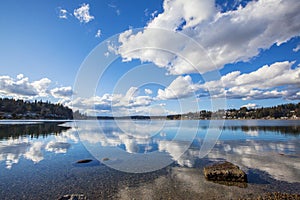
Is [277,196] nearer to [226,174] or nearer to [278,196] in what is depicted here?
[278,196]

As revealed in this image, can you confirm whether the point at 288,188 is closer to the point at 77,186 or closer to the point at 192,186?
the point at 192,186

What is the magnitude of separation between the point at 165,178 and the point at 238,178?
526 cm

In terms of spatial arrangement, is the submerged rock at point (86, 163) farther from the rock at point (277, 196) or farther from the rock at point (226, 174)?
the rock at point (277, 196)

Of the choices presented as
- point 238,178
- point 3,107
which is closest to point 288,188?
point 238,178

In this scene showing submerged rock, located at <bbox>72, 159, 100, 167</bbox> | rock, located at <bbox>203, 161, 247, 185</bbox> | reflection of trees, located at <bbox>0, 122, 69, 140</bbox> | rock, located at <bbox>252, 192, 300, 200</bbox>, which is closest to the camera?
rock, located at <bbox>252, 192, 300, 200</bbox>

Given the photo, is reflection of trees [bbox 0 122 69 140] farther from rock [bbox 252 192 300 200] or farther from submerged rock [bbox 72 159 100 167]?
rock [bbox 252 192 300 200]

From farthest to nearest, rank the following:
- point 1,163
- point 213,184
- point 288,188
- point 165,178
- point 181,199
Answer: point 1,163 → point 165,178 → point 213,184 → point 288,188 → point 181,199

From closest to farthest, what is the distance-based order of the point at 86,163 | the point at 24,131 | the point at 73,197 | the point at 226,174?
the point at 73,197, the point at 226,174, the point at 86,163, the point at 24,131

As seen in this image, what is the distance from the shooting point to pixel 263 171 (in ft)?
50.1

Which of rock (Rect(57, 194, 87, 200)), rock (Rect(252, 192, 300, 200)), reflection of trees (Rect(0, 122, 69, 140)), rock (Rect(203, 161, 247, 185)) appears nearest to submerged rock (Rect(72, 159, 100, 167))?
rock (Rect(57, 194, 87, 200))

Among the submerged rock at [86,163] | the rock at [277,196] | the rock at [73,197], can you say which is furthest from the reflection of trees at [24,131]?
the rock at [277,196]

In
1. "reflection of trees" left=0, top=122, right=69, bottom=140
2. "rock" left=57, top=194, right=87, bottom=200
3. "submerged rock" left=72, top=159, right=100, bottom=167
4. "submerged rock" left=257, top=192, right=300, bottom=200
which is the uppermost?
"reflection of trees" left=0, top=122, right=69, bottom=140

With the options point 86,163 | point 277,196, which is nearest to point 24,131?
point 86,163

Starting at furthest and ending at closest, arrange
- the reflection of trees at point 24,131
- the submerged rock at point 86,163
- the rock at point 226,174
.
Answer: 1. the reflection of trees at point 24,131
2. the submerged rock at point 86,163
3. the rock at point 226,174
